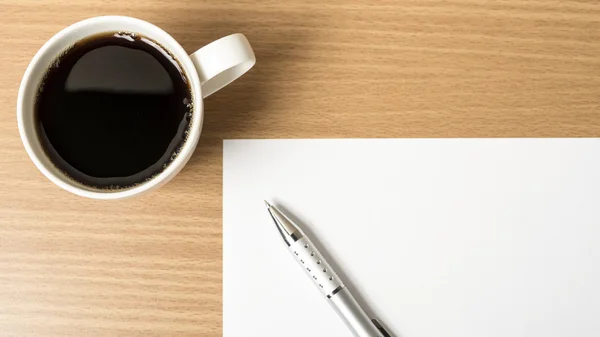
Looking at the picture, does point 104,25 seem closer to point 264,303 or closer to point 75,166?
point 75,166

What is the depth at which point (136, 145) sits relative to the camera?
493mm

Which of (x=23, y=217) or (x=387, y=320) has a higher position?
(x=23, y=217)

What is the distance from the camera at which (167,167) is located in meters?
0.48

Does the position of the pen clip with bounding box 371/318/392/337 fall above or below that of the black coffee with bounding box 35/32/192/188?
below

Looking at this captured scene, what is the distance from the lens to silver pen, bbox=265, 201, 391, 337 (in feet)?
1.68

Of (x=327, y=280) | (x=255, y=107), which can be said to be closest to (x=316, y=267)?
(x=327, y=280)

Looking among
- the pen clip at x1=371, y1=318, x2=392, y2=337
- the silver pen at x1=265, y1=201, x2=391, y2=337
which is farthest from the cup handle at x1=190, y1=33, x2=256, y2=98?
the pen clip at x1=371, y1=318, x2=392, y2=337

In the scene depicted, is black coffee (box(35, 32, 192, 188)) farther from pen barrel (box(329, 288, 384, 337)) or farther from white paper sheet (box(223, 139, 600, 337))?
pen barrel (box(329, 288, 384, 337))

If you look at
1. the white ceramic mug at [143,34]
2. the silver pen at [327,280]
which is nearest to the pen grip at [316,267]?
the silver pen at [327,280]

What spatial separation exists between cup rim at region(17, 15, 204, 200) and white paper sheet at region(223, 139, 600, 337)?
0.07 m

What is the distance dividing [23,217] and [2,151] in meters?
0.06

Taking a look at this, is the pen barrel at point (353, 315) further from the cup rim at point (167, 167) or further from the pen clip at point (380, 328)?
the cup rim at point (167, 167)

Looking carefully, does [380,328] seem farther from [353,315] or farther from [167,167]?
[167,167]

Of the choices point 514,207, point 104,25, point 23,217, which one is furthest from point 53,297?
point 514,207
